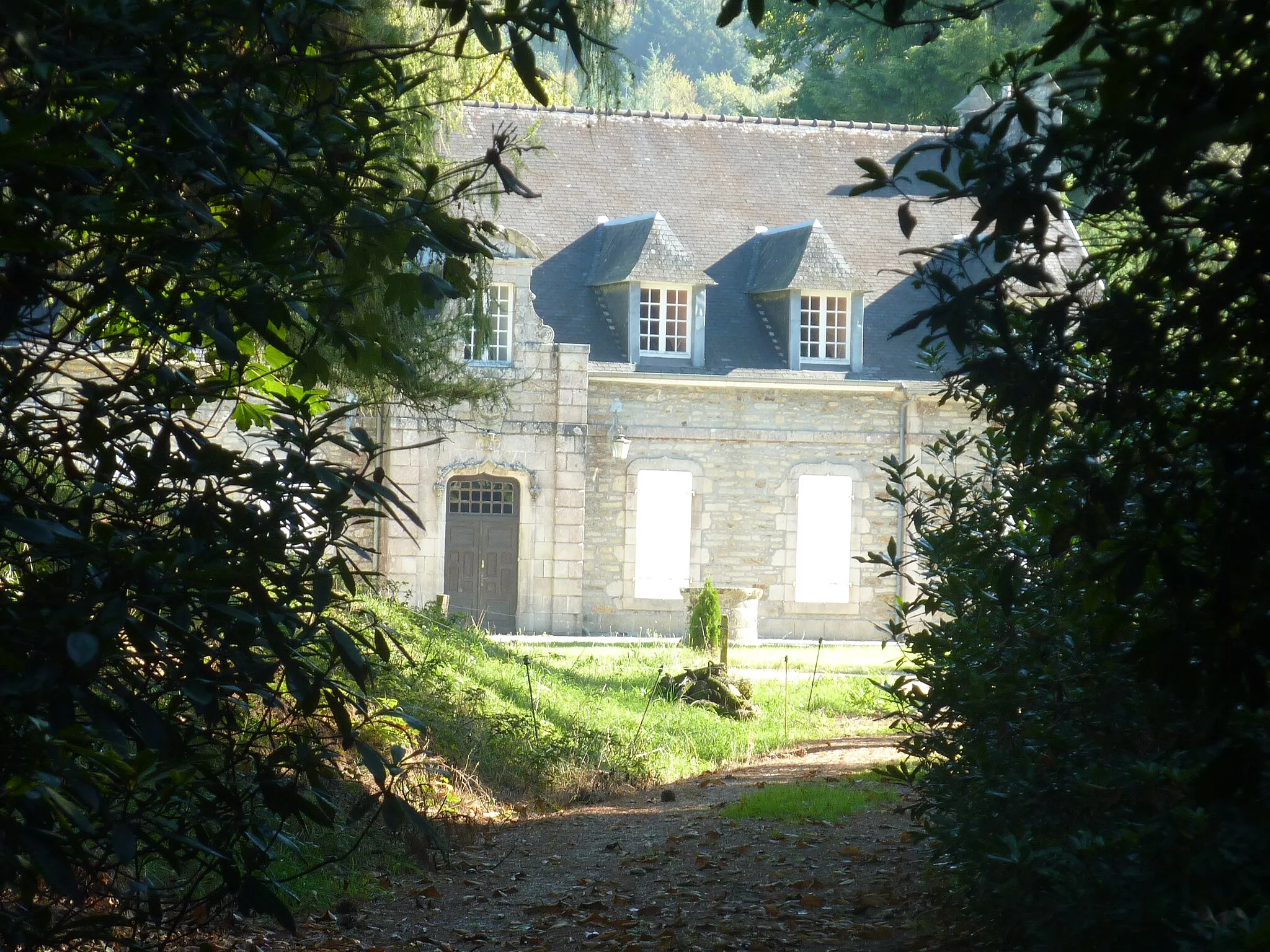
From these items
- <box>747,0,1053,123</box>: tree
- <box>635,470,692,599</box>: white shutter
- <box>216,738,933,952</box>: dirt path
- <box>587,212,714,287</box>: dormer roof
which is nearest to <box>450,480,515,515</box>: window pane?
<box>635,470,692,599</box>: white shutter

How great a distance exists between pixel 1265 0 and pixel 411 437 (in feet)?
56.3

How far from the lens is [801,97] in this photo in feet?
102

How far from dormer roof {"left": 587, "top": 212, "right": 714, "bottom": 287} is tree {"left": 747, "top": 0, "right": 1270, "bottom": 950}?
1581 centimetres

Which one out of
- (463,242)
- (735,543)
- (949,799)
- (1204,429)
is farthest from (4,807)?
(735,543)

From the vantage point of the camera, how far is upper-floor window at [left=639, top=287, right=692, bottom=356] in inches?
792

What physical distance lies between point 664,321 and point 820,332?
8.53 feet

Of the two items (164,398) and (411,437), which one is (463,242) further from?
(411,437)

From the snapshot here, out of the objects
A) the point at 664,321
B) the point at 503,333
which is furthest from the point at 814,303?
the point at 503,333

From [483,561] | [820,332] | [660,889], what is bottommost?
[660,889]

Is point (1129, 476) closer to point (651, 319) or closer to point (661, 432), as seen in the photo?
point (661, 432)

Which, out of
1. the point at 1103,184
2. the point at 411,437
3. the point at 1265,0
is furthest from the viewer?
the point at 411,437

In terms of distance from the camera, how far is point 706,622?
53.2ft

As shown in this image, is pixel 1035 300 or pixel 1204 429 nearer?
pixel 1204 429

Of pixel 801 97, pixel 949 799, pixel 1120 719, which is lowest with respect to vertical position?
pixel 949 799
